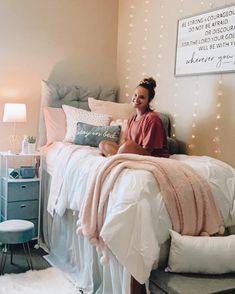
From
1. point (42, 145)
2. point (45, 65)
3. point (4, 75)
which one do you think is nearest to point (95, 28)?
point (45, 65)

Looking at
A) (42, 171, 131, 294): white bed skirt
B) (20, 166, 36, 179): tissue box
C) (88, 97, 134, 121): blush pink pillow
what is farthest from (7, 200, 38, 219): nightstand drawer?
(88, 97, 134, 121): blush pink pillow

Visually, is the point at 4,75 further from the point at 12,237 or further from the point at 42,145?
the point at 12,237

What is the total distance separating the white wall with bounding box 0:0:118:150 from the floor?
3.65ft

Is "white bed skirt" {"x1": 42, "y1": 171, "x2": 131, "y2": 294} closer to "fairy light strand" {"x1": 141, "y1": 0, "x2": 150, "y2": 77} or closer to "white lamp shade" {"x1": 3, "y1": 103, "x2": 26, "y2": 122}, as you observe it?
"white lamp shade" {"x1": 3, "y1": 103, "x2": 26, "y2": 122}

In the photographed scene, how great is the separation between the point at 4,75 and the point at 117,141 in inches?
53.3

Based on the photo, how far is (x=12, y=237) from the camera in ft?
9.68

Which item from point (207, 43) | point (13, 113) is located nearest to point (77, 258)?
point (13, 113)

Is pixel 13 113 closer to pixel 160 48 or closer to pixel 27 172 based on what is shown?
pixel 27 172

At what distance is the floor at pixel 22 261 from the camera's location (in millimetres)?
3114

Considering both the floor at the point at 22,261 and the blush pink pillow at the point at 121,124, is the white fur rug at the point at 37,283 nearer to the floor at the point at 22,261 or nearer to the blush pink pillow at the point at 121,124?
the floor at the point at 22,261

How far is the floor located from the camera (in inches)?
123

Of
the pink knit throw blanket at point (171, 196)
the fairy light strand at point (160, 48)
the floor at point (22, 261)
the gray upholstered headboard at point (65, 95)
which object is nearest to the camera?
the pink knit throw blanket at point (171, 196)

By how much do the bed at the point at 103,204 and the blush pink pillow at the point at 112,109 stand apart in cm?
1

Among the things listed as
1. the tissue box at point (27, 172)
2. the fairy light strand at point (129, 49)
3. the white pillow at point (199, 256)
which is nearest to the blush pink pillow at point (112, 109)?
the fairy light strand at point (129, 49)
